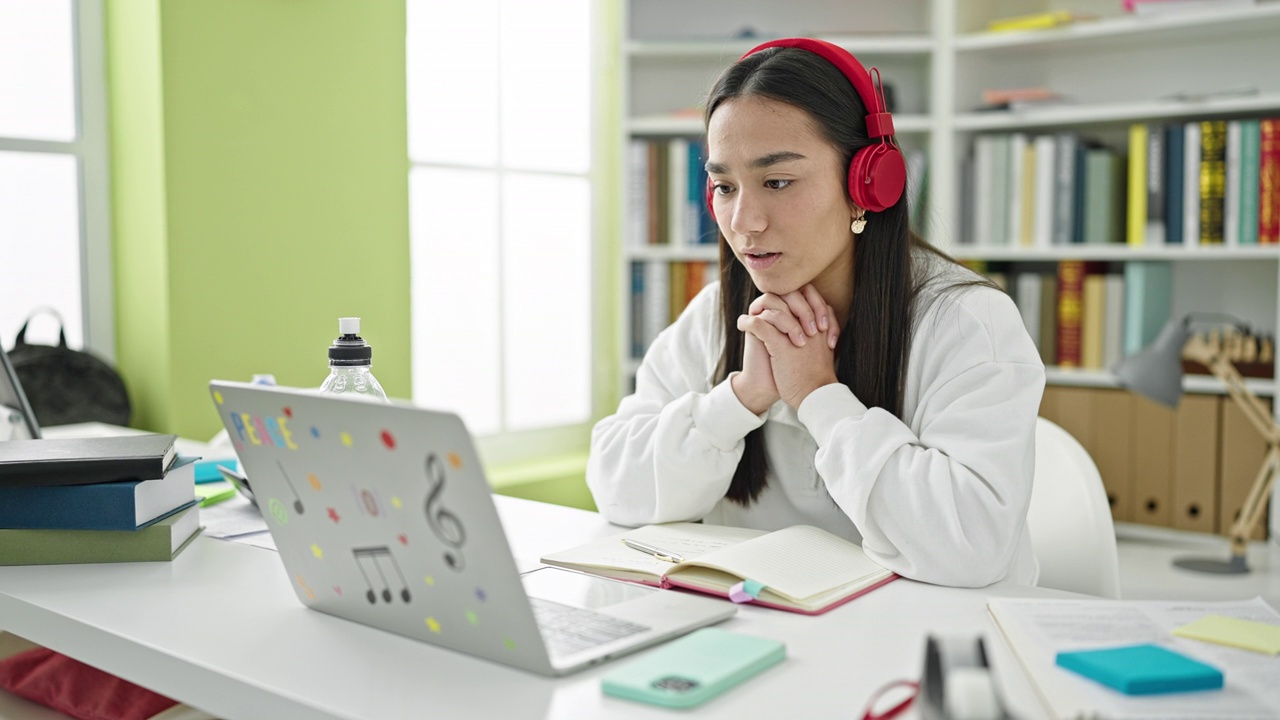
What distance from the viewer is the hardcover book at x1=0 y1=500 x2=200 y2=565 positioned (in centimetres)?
111

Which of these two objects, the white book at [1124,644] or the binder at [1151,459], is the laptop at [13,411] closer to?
the white book at [1124,644]

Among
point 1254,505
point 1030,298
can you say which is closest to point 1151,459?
point 1254,505

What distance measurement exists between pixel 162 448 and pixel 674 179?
6.74ft

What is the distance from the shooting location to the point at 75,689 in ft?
3.59

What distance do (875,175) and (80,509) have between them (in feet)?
3.14

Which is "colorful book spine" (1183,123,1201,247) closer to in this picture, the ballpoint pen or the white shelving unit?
the white shelving unit

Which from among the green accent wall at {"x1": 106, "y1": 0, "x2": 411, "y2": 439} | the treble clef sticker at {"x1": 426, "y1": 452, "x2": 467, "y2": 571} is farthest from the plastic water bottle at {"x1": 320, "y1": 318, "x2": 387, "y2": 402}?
the green accent wall at {"x1": 106, "y1": 0, "x2": 411, "y2": 439}

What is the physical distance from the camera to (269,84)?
7.35ft

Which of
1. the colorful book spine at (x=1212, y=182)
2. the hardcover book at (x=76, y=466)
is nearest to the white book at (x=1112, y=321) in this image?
the colorful book spine at (x=1212, y=182)

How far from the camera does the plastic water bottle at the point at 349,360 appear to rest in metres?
1.17

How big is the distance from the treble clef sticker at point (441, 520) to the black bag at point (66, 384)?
1.56 meters

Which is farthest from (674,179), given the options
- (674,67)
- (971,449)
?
(971,449)

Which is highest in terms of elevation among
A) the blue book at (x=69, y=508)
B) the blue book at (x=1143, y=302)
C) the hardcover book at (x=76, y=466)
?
the blue book at (x=1143, y=302)

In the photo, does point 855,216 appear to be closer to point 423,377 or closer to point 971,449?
point 971,449
